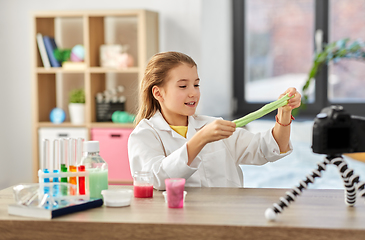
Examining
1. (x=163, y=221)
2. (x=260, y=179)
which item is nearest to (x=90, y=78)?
(x=260, y=179)

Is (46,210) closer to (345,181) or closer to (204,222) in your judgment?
(204,222)

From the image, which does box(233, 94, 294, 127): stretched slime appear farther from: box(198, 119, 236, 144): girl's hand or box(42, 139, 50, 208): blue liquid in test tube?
box(42, 139, 50, 208): blue liquid in test tube

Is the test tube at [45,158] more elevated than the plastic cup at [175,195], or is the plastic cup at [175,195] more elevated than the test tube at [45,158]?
the test tube at [45,158]

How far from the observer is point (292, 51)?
13.8 feet

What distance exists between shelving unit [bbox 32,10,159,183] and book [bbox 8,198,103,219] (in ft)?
7.62

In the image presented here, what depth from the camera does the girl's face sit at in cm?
169

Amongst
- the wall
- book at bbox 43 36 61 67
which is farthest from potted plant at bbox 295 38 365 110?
book at bbox 43 36 61 67

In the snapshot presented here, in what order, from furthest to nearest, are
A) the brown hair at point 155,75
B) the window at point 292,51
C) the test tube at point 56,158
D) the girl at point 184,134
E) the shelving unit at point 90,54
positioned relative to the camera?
Result: the window at point 292,51, the shelving unit at point 90,54, the brown hair at point 155,75, the girl at point 184,134, the test tube at point 56,158

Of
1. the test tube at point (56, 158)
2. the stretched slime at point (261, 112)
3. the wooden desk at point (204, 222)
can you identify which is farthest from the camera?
the stretched slime at point (261, 112)

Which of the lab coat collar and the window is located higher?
the window

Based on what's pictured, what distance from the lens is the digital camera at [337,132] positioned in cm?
113

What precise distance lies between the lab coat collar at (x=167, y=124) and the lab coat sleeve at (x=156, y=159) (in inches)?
1.8

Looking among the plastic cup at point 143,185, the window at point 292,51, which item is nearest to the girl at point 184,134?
the plastic cup at point 143,185

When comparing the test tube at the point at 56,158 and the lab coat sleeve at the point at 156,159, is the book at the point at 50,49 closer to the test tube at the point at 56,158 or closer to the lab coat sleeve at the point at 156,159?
the lab coat sleeve at the point at 156,159
